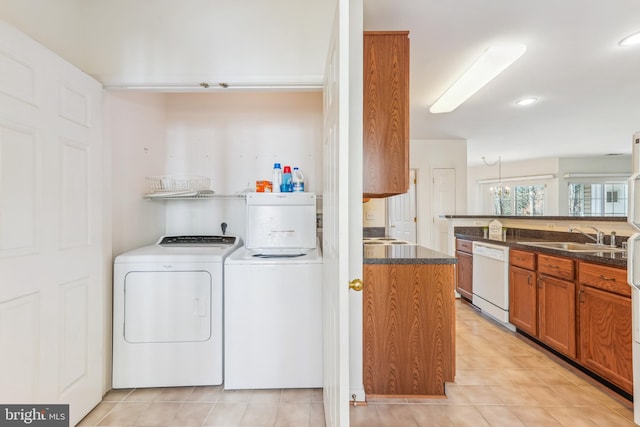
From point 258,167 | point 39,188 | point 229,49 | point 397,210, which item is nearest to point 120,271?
point 39,188

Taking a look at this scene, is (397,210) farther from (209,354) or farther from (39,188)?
(39,188)

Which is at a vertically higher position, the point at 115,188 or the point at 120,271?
the point at 115,188

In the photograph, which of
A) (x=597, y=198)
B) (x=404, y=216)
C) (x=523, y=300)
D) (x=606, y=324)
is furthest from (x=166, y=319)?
(x=597, y=198)

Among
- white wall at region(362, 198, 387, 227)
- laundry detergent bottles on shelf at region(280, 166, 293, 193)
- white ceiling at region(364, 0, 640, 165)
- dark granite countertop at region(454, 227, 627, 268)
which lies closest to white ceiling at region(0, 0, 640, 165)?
white ceiling at region(364, 0, 640, 165)

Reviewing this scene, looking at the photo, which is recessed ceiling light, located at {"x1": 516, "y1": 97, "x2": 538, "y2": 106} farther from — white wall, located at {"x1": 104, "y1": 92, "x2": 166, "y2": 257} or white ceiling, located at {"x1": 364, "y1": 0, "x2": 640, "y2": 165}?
white wall, located at {"x1": 104, "y1": 92, "x2": 166, "y2": 257}

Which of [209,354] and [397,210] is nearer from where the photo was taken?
[209,354]

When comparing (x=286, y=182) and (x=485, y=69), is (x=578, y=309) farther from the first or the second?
(x=286, y=182)

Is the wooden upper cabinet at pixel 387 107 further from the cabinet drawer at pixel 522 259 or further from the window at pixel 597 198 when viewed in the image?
the window at pixel 597 198

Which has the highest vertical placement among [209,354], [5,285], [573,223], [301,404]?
[573,223]

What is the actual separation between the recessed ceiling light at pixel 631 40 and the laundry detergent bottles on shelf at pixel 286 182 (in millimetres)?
2618

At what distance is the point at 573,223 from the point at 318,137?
2.66 m

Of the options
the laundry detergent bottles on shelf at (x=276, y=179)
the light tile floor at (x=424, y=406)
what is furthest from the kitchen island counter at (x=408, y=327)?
the laundry detergent bottles on shelf at (x=276, y=179)

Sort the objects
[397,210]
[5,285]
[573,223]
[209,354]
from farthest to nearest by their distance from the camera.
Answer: [397,210] < [573,223] < [209,354] < [5,285]

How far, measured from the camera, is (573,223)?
301cm
